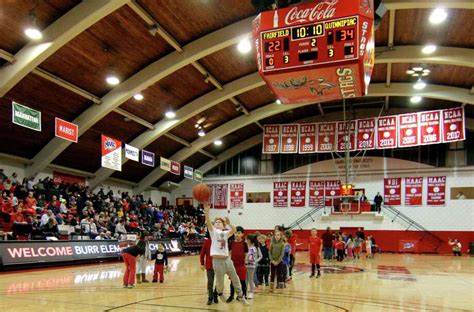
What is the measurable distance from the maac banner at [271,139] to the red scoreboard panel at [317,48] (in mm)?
17506

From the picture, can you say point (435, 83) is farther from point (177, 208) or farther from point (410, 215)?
point (177, 208)

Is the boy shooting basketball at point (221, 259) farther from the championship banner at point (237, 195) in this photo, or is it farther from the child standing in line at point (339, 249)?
the championship banner at point (237, 195)

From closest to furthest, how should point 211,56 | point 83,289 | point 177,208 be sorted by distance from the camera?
point 83,289 → point 211,56 → point 177,208

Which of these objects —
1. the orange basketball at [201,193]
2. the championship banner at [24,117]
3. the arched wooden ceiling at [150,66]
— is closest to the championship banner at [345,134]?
the arched wooden ceiling at [150,66]

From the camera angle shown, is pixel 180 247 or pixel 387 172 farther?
pixel 387 172

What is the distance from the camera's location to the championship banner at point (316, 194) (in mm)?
30406

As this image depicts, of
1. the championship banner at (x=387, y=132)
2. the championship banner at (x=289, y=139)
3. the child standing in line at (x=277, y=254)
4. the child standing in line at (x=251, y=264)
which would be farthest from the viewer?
the championship banner at (x=289, y=139)

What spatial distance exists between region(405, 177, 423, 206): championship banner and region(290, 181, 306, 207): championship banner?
709 centimetres

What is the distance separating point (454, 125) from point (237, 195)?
16518 millimetres

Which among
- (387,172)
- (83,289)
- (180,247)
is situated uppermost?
(387,172)

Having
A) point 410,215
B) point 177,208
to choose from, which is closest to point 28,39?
point 177,208

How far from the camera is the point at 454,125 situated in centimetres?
2261

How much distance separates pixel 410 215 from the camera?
2816cm

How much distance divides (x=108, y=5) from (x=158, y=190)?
21.9 m
